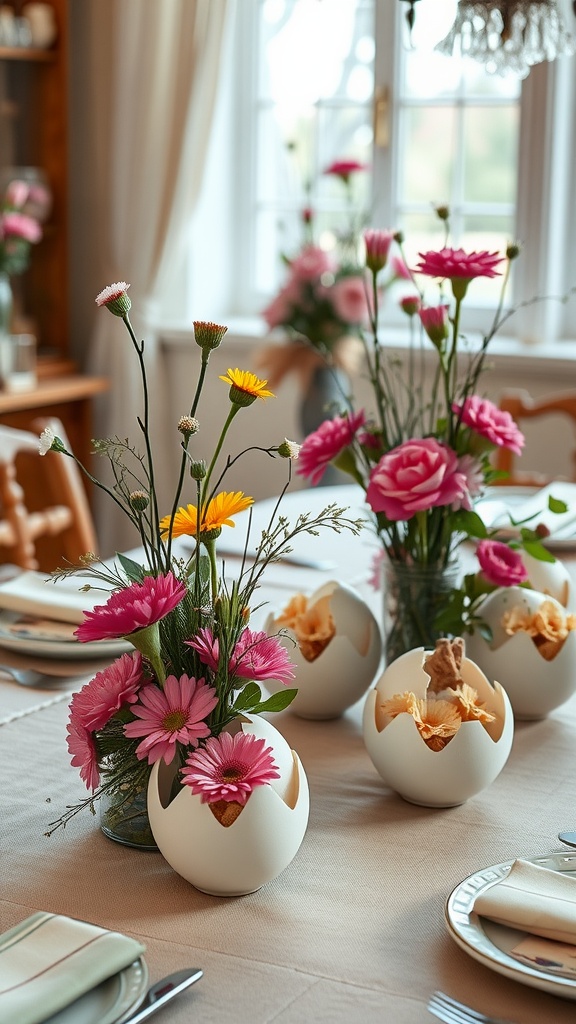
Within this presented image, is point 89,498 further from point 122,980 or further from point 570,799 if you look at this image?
point 122,980

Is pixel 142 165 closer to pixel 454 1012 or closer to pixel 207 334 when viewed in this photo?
pixel 207 334

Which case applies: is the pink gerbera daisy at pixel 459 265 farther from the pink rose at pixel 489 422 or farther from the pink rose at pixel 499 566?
the pink rose at pixel 499 566

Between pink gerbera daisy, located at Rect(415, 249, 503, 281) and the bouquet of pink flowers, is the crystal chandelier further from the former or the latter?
the bouquet of pink flowers

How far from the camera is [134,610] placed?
0.81 m

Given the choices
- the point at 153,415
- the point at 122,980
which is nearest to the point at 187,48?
the point at 153,415

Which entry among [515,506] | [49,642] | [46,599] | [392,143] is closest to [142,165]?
[392,143]

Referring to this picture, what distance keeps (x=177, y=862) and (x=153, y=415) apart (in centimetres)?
250

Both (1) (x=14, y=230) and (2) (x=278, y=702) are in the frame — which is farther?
(1) (x=14, y=230)

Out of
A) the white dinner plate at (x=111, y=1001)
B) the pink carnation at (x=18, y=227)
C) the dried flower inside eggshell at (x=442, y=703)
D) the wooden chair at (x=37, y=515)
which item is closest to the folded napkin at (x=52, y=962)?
the white dinner plate at (x=111, y=1001)

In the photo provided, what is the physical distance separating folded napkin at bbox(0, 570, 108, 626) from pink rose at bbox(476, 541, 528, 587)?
18.4 inches

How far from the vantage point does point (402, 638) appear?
1.23 metres

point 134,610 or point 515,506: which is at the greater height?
point 134,610

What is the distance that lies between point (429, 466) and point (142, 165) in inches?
89.4

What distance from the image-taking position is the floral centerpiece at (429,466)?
1.10 m
